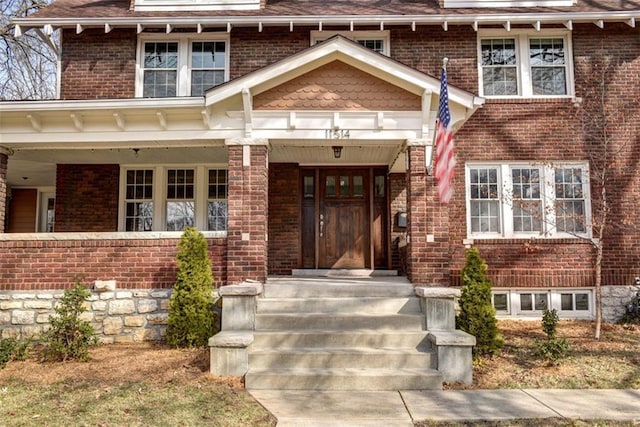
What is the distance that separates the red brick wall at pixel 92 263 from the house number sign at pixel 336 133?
2.39 meters

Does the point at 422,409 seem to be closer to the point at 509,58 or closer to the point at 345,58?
the point at 345,58

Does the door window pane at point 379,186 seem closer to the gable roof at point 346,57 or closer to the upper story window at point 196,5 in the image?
the gable roof at point 346,57

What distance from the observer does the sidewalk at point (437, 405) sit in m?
4.19

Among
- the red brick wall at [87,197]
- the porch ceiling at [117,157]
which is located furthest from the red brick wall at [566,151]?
the red brick wall at [87,197]

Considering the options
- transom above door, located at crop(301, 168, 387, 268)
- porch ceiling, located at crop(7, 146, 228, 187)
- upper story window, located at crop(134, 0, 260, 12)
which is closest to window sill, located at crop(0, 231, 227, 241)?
porch ceiling, located at crop(7, 146, 228, 187)

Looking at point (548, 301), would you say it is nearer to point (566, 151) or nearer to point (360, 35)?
point (566, 151)

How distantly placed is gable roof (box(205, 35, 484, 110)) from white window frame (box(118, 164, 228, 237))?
3.10m

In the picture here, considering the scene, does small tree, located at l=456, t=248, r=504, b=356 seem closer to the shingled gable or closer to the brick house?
the brick house

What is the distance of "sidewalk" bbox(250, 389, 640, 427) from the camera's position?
4188mm

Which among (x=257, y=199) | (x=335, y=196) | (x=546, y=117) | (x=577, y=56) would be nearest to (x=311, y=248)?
(x=335, y=196)

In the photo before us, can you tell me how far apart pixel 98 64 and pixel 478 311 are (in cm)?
865

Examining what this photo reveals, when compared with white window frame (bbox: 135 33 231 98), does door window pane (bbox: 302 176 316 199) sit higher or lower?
lower

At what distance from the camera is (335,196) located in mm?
9789

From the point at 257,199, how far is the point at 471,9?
6345 mm
